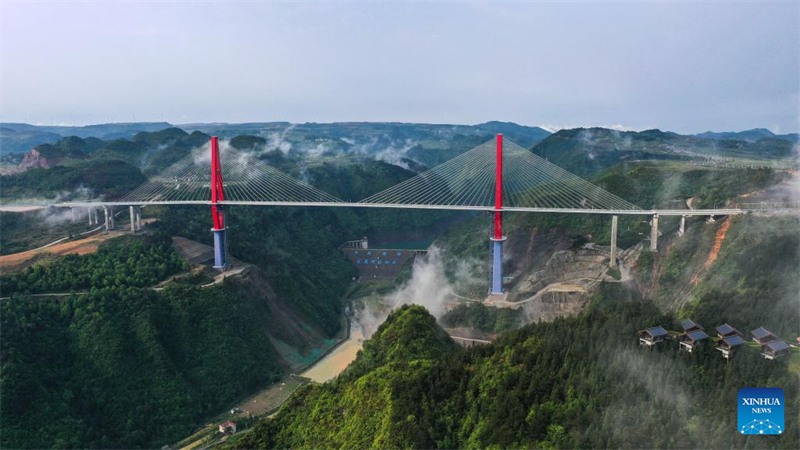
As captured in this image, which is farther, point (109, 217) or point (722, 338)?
point (109, 217)

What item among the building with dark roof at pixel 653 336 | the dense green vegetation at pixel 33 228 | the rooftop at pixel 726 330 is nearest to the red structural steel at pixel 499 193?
the building with dark roof at pixel 653 336

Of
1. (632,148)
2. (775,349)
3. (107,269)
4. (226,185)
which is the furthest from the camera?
(632,148)

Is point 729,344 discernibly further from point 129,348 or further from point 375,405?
point 129,348

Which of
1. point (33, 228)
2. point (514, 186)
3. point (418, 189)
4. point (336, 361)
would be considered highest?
point (514, 186)

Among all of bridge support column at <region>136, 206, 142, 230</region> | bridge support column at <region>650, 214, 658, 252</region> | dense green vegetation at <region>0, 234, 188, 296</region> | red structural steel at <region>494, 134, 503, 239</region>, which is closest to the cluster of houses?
red structural steel at <region>494, 134, 503, 239</region>

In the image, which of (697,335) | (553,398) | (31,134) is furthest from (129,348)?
(31,134)

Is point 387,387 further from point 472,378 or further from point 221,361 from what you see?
point 221,361

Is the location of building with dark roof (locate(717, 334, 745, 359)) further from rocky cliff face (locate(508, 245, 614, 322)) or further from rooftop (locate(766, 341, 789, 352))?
rocky cliff face (locate(508, 245, 614, 322))
